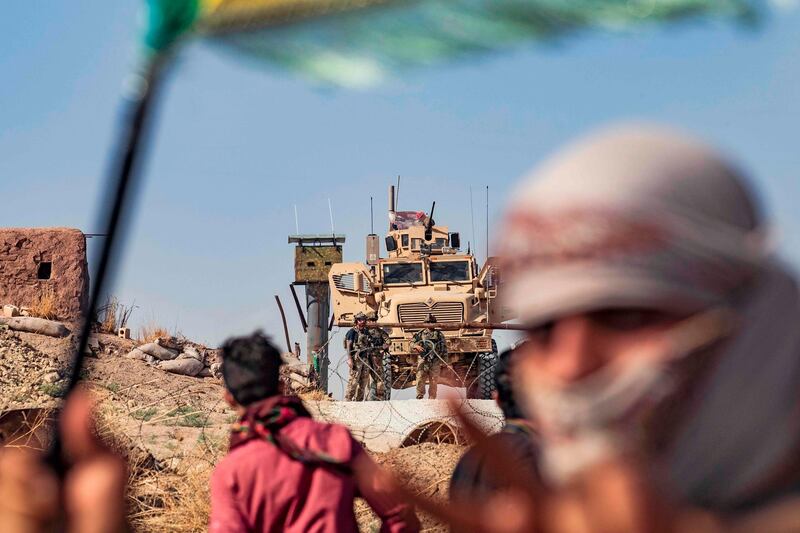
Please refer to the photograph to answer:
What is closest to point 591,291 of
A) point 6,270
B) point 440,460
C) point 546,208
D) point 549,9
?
point 546,208

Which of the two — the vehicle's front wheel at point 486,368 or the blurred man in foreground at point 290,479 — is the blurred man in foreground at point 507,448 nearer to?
the blurred man in foreground at point 290,479

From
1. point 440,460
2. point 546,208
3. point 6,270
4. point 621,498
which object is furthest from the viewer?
point 6,270

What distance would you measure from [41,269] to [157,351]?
261 centimetres

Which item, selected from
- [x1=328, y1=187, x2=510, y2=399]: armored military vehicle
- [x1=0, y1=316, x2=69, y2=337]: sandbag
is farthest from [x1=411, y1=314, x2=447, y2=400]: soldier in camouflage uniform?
[x1=0, y1=316, x2=69, y2=337]: sandbag

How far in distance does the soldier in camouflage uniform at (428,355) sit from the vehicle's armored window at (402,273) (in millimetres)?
1651

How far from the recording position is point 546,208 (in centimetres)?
85

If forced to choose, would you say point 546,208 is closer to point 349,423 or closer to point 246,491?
point 246,491

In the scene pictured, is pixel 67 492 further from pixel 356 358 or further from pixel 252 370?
pixel 356 358

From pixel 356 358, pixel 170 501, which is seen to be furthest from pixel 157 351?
pixel 170 501

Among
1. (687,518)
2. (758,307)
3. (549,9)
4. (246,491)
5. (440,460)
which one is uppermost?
(549,9)

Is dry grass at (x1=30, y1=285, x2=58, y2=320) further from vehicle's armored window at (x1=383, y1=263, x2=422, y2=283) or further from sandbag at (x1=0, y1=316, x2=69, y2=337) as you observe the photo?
vehicle's armored window at (x1=383, y1=263, x2=422, y2=283)

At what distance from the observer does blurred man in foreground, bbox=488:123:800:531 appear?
80cm

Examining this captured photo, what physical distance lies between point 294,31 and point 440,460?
20.5 ft

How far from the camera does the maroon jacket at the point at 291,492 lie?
108 inches
